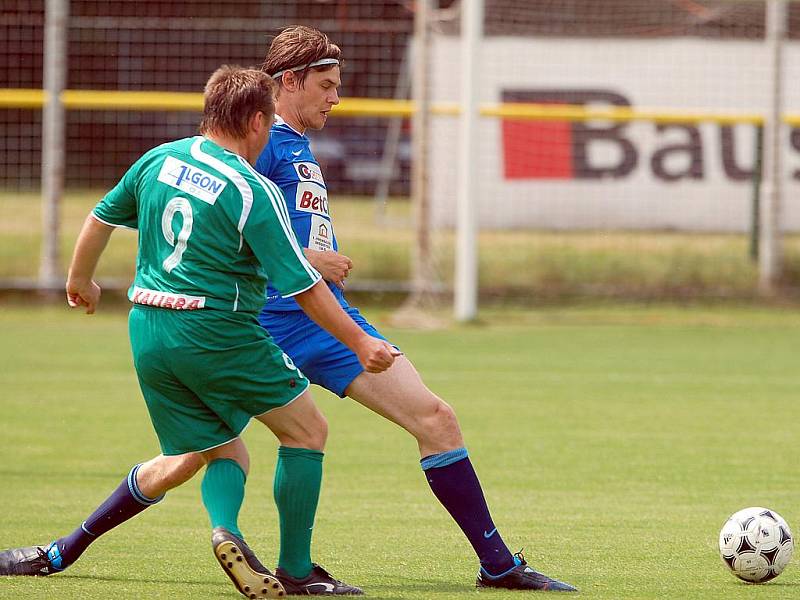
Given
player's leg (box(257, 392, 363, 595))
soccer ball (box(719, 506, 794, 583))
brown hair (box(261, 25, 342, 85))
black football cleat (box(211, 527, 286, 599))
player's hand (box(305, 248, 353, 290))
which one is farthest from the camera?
brown hair (box(261, 25, 342, 85))

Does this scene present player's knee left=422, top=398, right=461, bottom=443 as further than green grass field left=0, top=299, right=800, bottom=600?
No

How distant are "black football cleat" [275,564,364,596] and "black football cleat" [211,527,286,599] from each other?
13.7 inches

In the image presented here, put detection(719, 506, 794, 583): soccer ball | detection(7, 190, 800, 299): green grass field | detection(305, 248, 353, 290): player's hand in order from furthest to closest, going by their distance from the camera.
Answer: detection(7, 190, 800, 299): green grass field
detection(719, 506, 794, 583): soccer ball
detection(305, 248, 353, 290): player's hand

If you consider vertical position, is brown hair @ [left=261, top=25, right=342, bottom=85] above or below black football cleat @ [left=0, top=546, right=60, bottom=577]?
above

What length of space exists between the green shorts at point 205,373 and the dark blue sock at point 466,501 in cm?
63

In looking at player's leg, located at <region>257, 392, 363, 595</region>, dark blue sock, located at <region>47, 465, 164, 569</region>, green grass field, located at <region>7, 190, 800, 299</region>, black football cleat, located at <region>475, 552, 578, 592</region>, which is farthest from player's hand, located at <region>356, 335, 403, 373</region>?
green grass field, located at <region>7, 190, 800, 299</region>

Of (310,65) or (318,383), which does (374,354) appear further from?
(310,65)

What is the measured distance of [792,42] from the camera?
18.5m

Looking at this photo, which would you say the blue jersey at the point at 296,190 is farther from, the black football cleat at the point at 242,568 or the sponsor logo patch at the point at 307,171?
the black football cleat at the point at 242,568

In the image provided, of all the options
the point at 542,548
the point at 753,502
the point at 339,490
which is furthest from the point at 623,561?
the point at 339,490

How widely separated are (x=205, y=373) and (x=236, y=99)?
0.85 meters

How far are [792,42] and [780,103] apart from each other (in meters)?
3.49

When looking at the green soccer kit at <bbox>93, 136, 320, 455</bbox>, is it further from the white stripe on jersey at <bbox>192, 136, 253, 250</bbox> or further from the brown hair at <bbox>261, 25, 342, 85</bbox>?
the brown hair at <bbox>261, 25, 342, 85</bbox>

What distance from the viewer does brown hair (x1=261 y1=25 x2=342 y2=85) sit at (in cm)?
497
